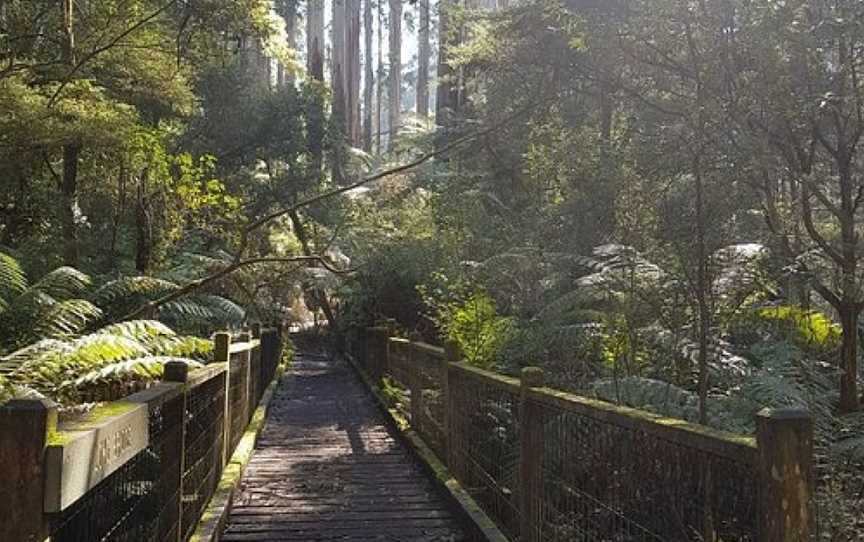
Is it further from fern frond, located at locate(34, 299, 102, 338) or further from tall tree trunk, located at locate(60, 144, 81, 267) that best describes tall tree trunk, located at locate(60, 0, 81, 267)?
fern frond, located at locate(34, 299, 102, 338)

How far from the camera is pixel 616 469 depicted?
346 centimetres

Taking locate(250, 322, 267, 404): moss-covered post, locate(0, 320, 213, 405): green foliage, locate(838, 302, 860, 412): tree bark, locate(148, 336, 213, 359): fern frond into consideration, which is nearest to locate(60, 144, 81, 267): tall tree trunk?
locate(250, 322, 267, 404): moss-covered post

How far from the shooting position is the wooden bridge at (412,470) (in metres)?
2.35

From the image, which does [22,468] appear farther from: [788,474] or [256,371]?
[256,371]

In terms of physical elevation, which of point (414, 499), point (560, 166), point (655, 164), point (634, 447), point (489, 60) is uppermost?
point (489, 60)

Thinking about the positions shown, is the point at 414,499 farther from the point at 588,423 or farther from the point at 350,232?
the point at 350,232

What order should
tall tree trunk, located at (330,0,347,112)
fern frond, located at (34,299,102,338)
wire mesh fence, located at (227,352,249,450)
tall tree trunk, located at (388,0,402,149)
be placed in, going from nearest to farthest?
fern frond, located at (34,299,102,338), wire mesh fence, located at (227,352,249,450), tall tree trunk, located at (330,0,347,112), tall tree trunk, located at (388,0,402,149)

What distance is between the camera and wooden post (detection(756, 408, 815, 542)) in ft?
7.68

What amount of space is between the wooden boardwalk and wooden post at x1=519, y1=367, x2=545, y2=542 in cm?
136

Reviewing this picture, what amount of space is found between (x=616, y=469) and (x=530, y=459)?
4.13 ft

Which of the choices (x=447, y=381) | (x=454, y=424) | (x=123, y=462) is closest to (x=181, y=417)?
(x=123, y=462)

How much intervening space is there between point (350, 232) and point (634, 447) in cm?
1970

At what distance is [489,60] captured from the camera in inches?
440

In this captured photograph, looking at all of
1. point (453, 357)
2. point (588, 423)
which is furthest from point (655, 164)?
point (588, 423)
